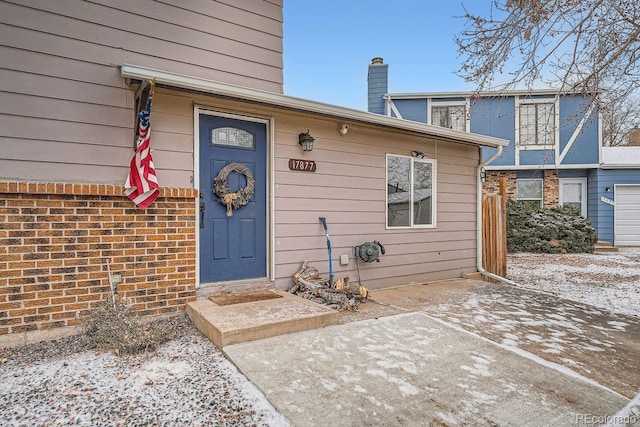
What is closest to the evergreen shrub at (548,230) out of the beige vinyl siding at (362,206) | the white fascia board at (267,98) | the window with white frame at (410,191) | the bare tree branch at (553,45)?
the beige vinyl siding at (362,206)

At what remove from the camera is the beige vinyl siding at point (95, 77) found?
115 inches

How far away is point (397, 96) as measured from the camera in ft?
36.4

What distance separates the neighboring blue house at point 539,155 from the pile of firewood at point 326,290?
803cm

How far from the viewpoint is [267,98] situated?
372 centimetres

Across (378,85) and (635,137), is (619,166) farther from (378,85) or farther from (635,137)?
(378,85)

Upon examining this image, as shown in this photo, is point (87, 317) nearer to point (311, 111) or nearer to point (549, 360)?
point (311, 111)

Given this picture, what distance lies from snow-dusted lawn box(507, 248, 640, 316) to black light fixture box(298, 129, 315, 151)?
4090mm

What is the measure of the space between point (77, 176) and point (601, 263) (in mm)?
10071

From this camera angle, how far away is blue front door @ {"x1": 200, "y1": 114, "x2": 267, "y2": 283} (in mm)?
3773

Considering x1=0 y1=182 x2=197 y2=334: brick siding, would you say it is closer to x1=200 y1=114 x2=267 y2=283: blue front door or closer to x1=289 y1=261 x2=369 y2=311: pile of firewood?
x1=200 y1=114 x2=267 y2=283: blue front door

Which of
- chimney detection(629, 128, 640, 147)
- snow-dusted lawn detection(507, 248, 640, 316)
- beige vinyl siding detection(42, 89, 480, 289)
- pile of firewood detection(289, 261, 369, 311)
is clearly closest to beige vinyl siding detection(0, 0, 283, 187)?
beige vinyl siding detection(42, 89, 480, 289)

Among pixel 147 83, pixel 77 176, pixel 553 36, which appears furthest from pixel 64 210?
pixel 553 36

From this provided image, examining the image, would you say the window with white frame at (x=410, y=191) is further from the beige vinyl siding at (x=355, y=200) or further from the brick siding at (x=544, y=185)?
the brick siding at (x=544, y=185)

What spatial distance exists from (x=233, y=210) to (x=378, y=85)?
874cm
